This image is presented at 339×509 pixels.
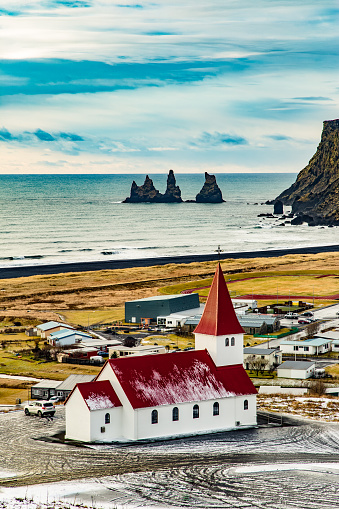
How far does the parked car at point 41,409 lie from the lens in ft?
175

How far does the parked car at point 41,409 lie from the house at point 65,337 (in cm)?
2873

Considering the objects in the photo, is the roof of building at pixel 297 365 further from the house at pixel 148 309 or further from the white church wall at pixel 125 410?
the house at pixel 148 309

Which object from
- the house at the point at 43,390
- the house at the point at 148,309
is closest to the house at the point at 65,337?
the house at the point at 148,309

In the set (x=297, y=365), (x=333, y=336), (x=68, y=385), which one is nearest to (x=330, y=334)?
(x=333, y=336)

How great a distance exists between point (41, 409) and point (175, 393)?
9.88 metres

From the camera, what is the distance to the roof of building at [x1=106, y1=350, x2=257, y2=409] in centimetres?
4831

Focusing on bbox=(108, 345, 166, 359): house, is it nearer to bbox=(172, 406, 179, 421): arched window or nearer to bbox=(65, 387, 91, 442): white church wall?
bbox=(172, 406, 179, 421): arched window

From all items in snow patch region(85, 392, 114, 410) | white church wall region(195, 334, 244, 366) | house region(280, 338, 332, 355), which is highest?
white church wall region(195, 334, 244, 366)

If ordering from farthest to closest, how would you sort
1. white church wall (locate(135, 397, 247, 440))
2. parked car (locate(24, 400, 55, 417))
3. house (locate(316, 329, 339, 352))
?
house (locate(316, 329, 339, 352)) → parked car (locate(24, 400, 55, 417)) → white church wall (locate(135, 397, 247, 440))

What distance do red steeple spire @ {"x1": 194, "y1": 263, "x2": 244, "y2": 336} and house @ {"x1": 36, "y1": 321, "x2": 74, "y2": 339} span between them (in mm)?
38778

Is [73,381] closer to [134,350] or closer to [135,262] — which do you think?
[134,350]

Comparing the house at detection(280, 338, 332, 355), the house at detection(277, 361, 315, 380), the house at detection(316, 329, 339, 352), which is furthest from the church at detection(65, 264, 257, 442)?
the house at detection(316, 329, 339, 352)

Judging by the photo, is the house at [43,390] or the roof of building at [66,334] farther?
the roof of building at [66,334]

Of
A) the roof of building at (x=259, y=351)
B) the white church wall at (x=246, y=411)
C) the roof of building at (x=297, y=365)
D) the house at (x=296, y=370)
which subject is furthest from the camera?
the roof of building at (x=259, y=351)
